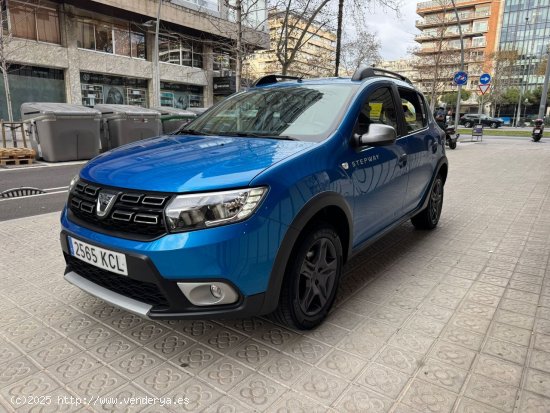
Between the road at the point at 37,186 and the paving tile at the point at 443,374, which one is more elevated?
the road at the point at 37,186

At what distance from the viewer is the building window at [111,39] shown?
21.7 m

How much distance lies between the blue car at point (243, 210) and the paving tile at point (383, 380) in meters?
0.50

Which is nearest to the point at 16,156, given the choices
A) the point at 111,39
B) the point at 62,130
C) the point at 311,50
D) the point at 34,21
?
the point at 62,130

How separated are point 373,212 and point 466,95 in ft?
220

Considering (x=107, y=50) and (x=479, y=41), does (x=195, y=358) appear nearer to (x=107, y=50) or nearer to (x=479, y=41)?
(x=107, y=50)

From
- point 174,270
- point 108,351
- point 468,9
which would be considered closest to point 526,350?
point 174,270

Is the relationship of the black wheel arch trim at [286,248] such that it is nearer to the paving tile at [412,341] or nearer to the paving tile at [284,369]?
the paving tile at [284,369]

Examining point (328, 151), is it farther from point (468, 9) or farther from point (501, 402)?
point (468, 9)

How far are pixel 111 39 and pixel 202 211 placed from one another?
24.7 m

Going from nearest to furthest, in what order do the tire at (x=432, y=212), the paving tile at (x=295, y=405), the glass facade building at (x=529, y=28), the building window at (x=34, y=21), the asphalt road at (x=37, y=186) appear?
the paving tile at (x=295, y=405)
the tire at (x=432, y=212)
the asphalt road at (x=37, y=186)
the building window at (x=34, y=21)
the glass facade building at (x=529, y=28)

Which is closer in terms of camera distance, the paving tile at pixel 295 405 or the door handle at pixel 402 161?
the paving tile at pixel 295 405

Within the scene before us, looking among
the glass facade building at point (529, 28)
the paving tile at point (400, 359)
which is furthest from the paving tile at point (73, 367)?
the glass facade building at point (529, 28)

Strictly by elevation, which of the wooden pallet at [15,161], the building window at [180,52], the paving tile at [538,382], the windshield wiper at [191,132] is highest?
the building window at [180,52]

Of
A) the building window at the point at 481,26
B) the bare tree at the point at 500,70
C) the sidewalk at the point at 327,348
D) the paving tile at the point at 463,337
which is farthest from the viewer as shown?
the building window at the point at 481,26
